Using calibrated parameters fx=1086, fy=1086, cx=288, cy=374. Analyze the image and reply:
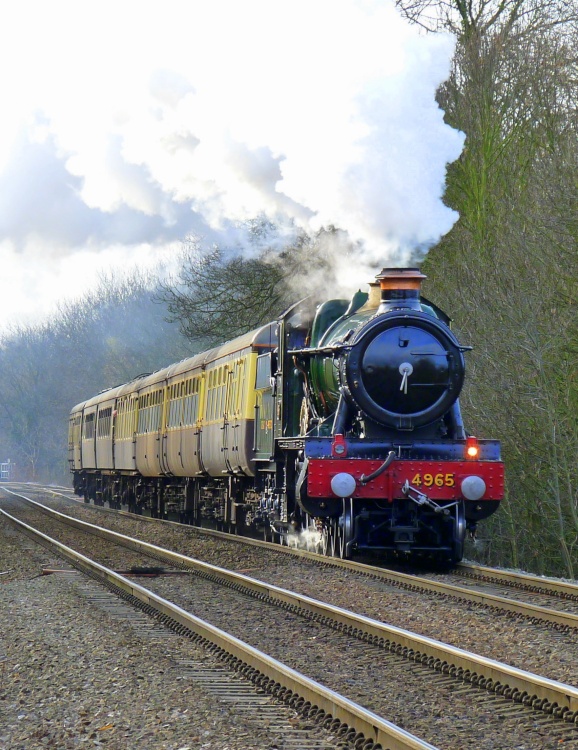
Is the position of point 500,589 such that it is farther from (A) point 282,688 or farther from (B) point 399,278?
(A) point 282,688

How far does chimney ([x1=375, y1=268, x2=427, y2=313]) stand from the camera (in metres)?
11.0

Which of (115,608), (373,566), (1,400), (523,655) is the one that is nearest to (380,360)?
(373,566)

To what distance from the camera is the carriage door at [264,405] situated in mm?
13094

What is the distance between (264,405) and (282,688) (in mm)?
8254

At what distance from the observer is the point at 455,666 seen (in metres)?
6.02

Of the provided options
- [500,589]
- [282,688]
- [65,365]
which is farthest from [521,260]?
[65,365]

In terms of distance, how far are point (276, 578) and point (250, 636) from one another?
3.20 metres

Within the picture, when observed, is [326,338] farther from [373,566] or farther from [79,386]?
[79,386]

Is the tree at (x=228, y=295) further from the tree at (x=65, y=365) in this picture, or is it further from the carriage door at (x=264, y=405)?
the tree at (x=65, y=365)

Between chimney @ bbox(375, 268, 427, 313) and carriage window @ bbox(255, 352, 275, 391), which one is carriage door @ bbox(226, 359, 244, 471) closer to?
carriage window @ bbox(255, 352, 275, 391)

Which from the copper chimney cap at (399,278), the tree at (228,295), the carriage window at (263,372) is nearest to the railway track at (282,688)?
the copper chimney cap at (399,278)

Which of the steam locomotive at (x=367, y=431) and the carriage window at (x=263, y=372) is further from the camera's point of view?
the carriage window at (x=263, y=372)

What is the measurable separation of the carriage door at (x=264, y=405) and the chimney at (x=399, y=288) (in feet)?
7.45

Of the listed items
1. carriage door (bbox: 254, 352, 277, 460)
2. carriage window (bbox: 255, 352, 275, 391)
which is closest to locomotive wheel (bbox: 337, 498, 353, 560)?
carriage door (bbox: 254, 352, 277, 460)
